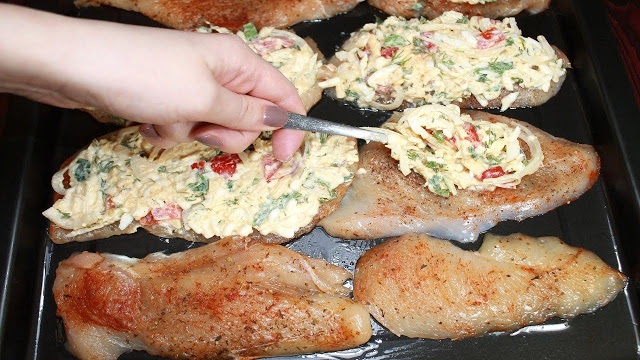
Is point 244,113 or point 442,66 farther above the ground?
point 244,113

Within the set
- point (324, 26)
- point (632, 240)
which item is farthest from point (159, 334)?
point (632, 240)

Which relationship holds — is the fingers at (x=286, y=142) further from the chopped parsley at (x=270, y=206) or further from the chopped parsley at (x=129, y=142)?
the chopped parsley at (x=129, y=142)

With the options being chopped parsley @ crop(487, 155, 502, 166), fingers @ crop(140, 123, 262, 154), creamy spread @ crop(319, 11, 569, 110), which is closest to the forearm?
fingers @ crop(140, 123, 262, 154)

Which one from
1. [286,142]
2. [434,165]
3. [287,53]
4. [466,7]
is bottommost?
[434,165]

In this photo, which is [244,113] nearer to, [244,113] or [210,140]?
[244,113]

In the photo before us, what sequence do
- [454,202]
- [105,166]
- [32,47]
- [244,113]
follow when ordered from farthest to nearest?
[105,166], [454,202], [244,113], [32,47]

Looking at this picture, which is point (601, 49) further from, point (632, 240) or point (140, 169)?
point (140, 169)


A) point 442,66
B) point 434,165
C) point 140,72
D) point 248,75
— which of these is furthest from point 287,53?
point 140,72
